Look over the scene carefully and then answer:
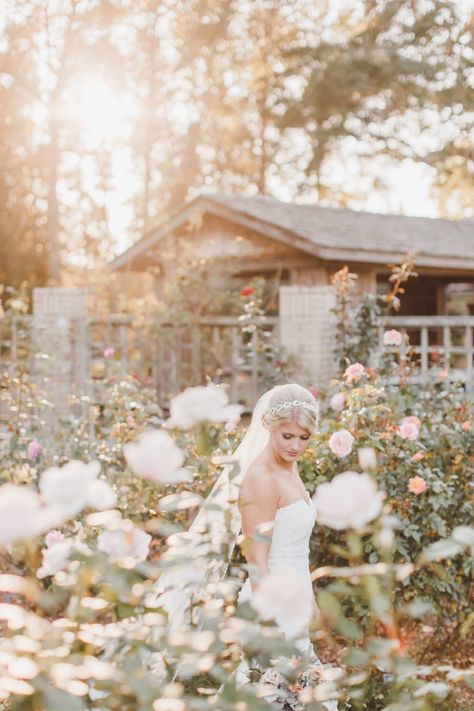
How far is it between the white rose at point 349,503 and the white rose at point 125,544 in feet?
1.16

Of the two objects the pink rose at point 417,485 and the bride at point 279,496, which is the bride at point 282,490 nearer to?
the bride at point 279,496

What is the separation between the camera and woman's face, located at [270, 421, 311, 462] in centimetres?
365

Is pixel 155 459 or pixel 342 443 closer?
pixel 155 459

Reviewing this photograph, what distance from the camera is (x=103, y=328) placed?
460 inches

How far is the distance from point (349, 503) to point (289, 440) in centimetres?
194

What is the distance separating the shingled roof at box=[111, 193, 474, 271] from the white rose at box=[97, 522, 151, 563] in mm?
10917

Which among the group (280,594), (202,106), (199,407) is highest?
(202,106)

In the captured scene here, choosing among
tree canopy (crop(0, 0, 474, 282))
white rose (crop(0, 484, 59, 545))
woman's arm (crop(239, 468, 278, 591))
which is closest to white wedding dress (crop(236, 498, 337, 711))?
woman's arm (crop(239, 468, 278, 591))

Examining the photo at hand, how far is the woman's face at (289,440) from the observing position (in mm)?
3645

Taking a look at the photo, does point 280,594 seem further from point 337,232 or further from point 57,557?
point 337,232

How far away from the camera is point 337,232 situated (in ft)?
46.5

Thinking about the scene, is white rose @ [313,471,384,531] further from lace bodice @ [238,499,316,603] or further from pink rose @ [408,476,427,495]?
pink rose @ [408,476,427,495]

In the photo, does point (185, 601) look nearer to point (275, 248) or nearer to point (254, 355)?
point (254, 355)

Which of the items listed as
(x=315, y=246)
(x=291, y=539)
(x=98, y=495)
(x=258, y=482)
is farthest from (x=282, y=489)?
(x=315, y=246)
